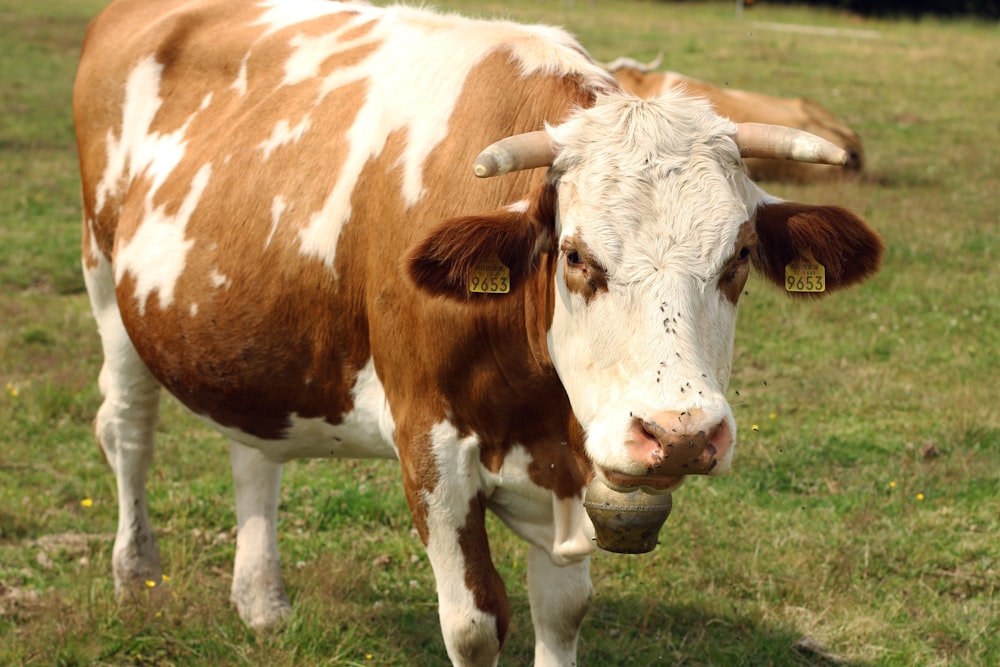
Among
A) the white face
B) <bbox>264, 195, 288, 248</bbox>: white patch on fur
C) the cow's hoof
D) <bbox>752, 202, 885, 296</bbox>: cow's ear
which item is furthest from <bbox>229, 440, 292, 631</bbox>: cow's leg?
<bbox>752, 202, 885, 296</bbox>: cow's ear

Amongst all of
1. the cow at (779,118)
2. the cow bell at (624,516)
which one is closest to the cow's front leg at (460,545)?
the cow bell at (624,516)

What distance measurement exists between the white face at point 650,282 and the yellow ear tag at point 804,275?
238 mm

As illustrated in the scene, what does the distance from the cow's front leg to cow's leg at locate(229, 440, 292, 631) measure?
132cm

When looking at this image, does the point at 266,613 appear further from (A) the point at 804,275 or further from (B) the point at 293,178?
(A) the point at 804,275

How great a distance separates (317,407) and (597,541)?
1.27 meters

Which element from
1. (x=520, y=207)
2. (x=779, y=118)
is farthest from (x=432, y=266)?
(x=779, y=118)

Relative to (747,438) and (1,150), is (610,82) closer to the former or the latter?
(747,438)

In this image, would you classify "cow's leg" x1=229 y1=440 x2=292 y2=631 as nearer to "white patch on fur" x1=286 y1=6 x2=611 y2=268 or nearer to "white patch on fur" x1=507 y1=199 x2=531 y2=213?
"white patch on fur" x1=286 y1=6 x2=611 y2=268

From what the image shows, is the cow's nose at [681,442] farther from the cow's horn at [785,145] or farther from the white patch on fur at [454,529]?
the white patch on fur at [454,529]

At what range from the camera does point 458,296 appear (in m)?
3.71

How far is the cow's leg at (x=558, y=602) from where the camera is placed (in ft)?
14.6

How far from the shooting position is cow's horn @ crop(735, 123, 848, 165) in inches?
137

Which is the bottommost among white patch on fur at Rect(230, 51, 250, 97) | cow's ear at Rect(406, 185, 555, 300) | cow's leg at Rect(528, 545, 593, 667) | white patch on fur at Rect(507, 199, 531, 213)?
cow's leg at Rect(528, 545, 593, 667)

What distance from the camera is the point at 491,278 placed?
3.66m
